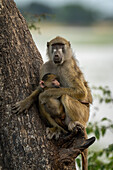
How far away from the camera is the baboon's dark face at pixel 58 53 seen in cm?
536

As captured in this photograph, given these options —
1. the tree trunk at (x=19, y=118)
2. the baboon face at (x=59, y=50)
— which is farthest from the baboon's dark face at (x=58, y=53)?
the tree trunk at (x=19, y=118)

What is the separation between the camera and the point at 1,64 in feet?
15.2

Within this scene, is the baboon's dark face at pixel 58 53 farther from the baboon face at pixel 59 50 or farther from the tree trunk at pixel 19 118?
the tree trunk at pixel 19 118

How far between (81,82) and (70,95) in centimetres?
33

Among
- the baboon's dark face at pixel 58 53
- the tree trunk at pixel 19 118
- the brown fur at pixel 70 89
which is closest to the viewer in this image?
the tree trunk at pixel 19 118

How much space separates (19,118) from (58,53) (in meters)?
1.52

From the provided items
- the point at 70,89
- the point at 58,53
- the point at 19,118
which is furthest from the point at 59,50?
the point at 19,118

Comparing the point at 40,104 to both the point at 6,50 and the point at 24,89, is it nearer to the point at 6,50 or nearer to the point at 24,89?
the point at 24,89

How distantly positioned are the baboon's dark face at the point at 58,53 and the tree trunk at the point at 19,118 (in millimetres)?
433

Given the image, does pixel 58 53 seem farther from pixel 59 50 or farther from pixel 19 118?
pixel 19 118

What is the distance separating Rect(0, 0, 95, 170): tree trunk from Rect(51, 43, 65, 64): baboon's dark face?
17.0 inches

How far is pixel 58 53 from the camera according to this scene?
17.8 ft

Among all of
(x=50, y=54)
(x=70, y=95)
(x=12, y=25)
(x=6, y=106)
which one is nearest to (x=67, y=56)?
→ (x=50, y=54)

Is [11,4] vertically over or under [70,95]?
over
